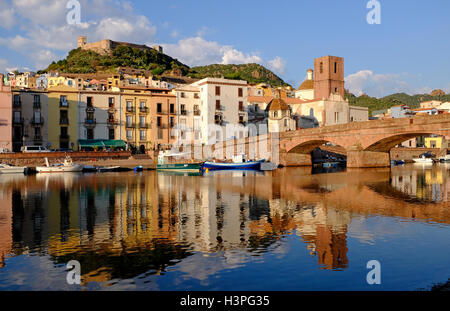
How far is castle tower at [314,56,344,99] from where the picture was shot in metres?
122

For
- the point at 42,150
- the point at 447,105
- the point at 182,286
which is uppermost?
the point at 447,105

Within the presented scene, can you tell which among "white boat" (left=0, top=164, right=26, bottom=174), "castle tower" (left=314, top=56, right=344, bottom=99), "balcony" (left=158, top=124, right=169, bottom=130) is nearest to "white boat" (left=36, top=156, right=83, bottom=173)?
"white boat" (left=0, top=164, right=26, bottom=174)

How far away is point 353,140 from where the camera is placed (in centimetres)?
5456

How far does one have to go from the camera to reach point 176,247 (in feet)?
43.3

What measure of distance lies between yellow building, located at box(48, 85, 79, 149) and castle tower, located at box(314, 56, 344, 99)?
254 feet

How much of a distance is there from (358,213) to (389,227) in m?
3.27

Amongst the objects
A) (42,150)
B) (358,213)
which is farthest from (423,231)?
(42,150)

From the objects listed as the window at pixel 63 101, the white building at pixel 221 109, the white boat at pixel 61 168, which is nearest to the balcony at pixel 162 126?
the white building at pixel 221 109

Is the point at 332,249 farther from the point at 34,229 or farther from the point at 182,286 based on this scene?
the point at 34,229

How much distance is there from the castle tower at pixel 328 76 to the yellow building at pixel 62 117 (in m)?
77.3

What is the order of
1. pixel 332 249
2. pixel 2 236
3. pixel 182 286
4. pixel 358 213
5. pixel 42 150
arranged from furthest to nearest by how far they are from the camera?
pixel 42 150, pixel 358 213, pixel 2 236, pixel 332 249, pixel 182 286

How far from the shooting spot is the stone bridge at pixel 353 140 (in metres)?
45.9

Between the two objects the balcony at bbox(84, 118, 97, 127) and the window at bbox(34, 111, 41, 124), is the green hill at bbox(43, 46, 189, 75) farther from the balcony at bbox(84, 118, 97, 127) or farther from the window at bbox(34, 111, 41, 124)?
the window at bbox(34, 111, 41, 124)

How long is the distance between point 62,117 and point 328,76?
81.7 metres
